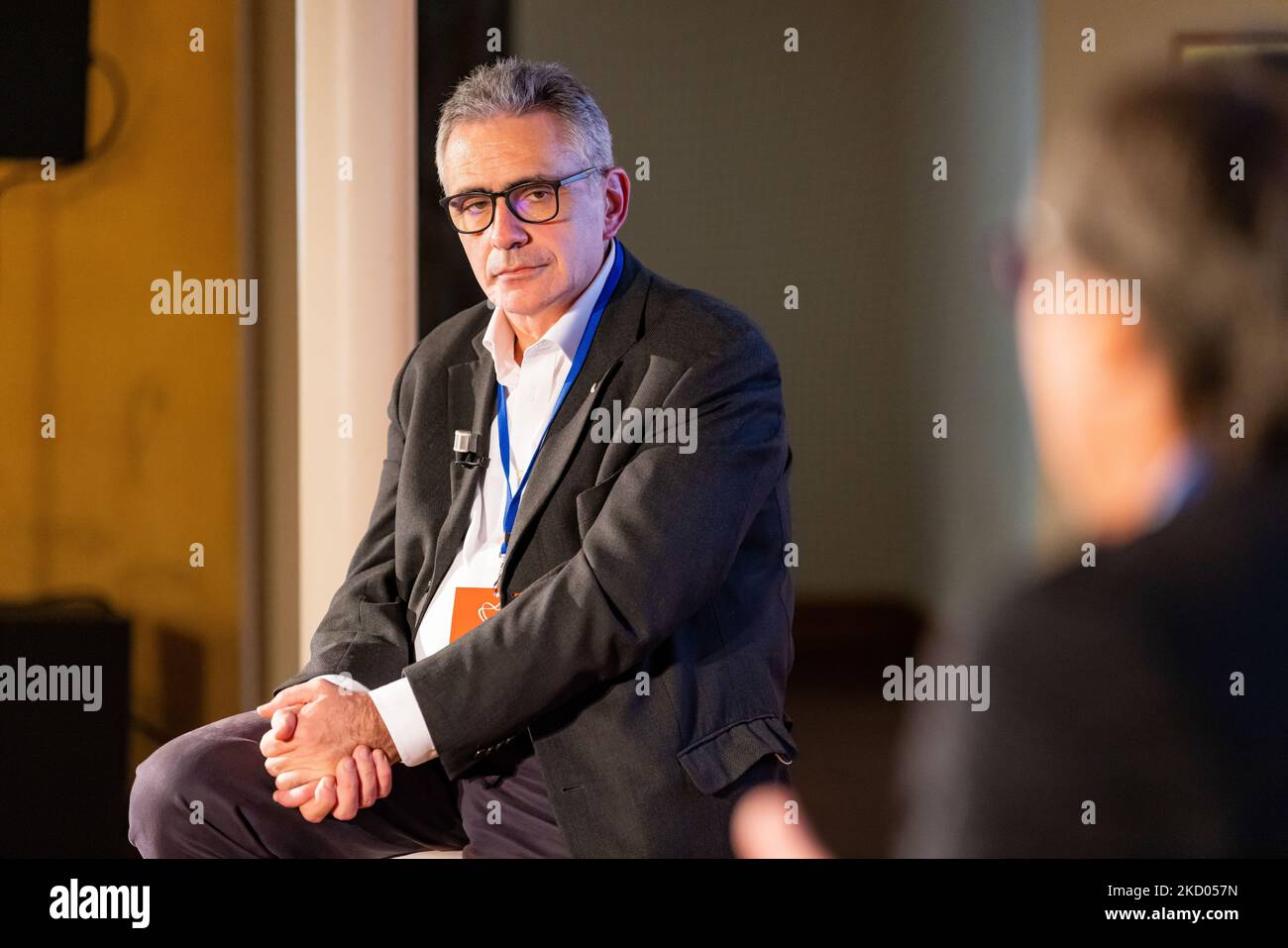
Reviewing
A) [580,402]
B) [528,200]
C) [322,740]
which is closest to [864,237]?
[528,200]

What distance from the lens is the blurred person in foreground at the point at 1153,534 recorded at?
2.66ft

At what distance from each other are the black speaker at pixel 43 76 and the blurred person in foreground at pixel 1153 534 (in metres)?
2.30

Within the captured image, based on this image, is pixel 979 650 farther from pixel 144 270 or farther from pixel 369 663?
pixel 144 270

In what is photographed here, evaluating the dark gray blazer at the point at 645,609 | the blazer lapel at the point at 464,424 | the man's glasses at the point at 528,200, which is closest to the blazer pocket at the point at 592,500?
the dark gray blazer at the point at 645,609

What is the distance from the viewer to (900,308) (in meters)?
3.01

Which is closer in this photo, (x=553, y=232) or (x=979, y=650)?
(x=979, y=650)

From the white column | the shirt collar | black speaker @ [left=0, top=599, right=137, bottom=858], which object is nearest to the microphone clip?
the shirt collar

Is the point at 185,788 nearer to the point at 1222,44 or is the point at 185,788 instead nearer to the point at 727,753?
the point at 727,753

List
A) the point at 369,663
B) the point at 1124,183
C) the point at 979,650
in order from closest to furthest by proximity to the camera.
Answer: the point at 979,650 < the point at 1124,183 < the point at 369,663

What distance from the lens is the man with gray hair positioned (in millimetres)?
1897

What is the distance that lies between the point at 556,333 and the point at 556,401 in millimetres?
125

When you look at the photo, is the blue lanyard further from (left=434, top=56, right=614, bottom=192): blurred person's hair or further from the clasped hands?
the clasped hands
